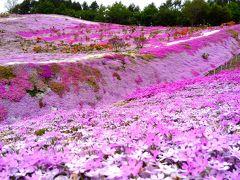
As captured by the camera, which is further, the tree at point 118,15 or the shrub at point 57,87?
the tree at point 118,15

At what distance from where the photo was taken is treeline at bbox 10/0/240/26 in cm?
9106

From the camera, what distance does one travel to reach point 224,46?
48281mm

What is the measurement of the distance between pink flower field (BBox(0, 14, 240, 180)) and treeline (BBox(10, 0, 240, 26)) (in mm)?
20686

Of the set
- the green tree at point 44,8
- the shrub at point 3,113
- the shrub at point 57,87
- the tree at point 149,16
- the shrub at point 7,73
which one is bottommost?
the shrub at point 3,113

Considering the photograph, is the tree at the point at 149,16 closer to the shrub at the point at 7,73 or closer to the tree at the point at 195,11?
the tree at the point at 195,11

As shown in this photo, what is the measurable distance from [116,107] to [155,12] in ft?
285

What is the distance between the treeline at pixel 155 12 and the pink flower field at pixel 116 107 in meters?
20.7

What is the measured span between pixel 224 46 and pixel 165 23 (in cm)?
5142

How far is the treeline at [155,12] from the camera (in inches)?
3585

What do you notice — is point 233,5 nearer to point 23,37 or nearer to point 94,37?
point 94,37

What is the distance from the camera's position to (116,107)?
19.4 metres

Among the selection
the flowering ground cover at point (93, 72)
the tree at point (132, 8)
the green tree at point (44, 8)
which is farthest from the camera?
the tree at point (132, 8)

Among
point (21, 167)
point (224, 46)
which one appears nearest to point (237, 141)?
point (21, 167)

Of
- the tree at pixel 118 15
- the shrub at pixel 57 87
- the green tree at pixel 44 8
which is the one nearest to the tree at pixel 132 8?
the tree at pixel 118 15
